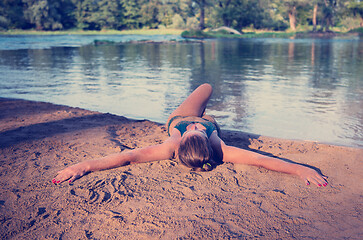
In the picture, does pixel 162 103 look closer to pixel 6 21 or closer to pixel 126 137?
pixel 126 137

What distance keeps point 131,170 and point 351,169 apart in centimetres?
291

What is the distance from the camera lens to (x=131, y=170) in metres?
4.00

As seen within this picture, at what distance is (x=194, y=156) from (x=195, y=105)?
1.46 meters

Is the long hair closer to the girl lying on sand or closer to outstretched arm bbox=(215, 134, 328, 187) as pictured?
→ the girl lying on sand

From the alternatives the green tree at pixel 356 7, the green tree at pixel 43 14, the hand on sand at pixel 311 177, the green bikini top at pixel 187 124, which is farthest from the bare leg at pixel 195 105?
the green tree at pixel 356 7

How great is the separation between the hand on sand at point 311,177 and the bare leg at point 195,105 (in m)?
1.88

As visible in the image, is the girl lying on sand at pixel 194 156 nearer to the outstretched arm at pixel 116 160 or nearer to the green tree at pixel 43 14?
the outstretched arm at pixel 116 160

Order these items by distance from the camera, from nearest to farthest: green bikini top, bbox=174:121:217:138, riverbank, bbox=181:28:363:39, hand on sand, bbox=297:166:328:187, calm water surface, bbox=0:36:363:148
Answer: hand on sand, bbox=297:166:328:187 < green bikini top, bbox=174:121:217:138 < calm water surface, bbox=0:36:363:148 < riverbank, bbox=181:28:363:39

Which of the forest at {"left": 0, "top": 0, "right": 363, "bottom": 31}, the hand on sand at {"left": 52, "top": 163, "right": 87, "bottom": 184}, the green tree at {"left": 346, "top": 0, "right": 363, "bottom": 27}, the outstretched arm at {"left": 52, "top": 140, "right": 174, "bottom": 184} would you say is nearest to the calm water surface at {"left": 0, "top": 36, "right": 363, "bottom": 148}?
the outstretched arm at {"left": 52, "top": 140, "right": 174, "bottom": 184}

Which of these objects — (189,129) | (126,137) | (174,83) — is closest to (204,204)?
(189,129)

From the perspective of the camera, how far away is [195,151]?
372 cm

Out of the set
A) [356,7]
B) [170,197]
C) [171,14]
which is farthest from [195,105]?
[171,14]

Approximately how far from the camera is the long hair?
3.71 meters

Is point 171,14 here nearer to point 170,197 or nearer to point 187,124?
point 187,124
